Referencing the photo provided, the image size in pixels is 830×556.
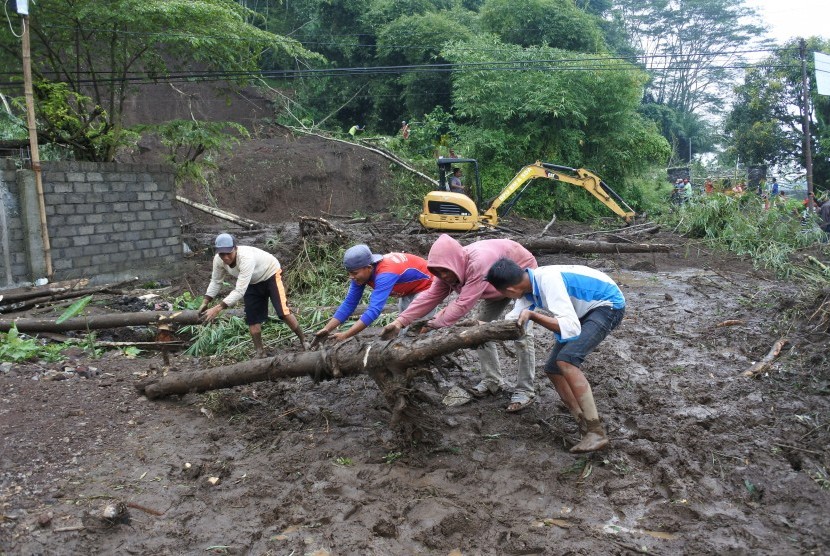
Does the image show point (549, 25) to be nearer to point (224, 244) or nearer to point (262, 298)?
Result: point (262, 298)

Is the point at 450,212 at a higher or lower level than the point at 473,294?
lower

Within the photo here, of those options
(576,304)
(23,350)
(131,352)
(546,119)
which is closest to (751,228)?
(546,119)

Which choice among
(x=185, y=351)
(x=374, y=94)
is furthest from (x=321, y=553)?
(x=374, y=94)

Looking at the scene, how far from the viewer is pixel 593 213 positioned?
21281mm

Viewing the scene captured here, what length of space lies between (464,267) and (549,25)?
73.5 ft

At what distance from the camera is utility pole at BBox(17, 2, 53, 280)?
9039 mm

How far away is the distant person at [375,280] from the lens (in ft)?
17.5

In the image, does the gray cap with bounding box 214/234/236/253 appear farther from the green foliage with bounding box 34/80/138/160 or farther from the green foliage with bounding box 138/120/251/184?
the green foliage with bounding box 138/120/251/184

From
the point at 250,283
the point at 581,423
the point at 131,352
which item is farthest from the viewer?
the point at 131,352

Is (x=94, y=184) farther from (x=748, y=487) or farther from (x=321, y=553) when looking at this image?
(x=748, y=487)

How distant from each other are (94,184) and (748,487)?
378 inches

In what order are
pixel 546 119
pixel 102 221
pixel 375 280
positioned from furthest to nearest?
pixel 546 119, pixel 102 221, pixel 375 280

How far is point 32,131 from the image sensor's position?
9148mm

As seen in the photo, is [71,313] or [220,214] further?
[220,214]
